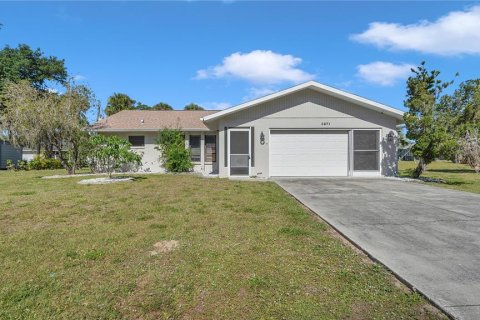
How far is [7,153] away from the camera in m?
24.0

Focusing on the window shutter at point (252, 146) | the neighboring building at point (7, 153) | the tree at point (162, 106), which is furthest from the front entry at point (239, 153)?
the tree at point (162, 106)

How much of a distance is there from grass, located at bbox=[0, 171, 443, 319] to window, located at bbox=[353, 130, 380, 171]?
29.2ft

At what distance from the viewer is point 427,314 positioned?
2516 mm

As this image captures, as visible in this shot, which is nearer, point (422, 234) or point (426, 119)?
point (422, 234)

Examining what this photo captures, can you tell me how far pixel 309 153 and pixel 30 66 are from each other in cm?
2792

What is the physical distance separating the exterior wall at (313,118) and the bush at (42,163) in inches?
604

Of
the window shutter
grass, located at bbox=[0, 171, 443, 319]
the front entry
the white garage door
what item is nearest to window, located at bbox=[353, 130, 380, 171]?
the white garage door

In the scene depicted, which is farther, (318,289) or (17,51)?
(17,51)

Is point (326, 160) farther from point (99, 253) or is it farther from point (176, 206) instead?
point (99, 253)

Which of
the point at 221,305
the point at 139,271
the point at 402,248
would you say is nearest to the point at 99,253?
the point at 139,271

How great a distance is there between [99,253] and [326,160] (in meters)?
12.1

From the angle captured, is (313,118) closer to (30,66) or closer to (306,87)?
(306,87)

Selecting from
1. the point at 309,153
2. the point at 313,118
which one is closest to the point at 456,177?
the point at 309,153

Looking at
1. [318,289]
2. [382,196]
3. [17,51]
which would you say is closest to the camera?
[318,289]
